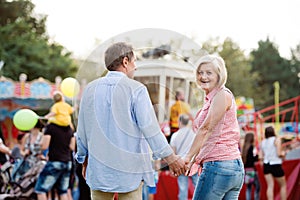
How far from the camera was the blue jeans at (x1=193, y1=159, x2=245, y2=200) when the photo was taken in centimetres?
289

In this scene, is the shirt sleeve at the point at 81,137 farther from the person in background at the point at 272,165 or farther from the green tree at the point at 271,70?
the green tree at the point at 271,70

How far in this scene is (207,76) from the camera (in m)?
2.95

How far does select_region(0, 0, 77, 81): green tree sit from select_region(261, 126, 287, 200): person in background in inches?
839

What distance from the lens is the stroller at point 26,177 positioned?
6848mm

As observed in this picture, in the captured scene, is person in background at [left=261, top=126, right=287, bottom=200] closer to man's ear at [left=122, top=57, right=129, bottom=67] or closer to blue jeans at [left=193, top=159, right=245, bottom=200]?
blue jeans at [left=193, top=159, right=245, bottom=200]

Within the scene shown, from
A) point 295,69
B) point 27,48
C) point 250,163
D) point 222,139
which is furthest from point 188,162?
point 295,69

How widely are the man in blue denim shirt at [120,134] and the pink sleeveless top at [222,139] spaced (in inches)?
7.4

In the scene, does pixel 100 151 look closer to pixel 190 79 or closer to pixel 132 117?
pixel 132 117

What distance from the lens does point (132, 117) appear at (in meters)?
2.77

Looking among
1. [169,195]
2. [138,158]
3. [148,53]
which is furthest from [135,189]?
[169,195]

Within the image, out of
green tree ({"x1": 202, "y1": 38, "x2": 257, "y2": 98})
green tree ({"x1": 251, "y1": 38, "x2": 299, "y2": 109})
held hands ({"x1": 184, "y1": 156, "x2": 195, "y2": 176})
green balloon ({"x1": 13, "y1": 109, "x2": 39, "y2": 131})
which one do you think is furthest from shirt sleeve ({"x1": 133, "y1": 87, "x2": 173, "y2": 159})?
green tree ({"x1": 251, "y1": 38, "x2": 299, "y2": 109})

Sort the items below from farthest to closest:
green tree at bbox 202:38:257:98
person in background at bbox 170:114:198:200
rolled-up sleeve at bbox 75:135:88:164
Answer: green tree at bbox 202:38:257:98 < person in background at bbox 170:114:198:200 < rolled-up sleeve at bbox 75:135:88:164

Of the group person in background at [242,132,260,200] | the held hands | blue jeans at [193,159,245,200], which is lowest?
person in background at [242,132,260,200]

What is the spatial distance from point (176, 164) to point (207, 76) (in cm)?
56
